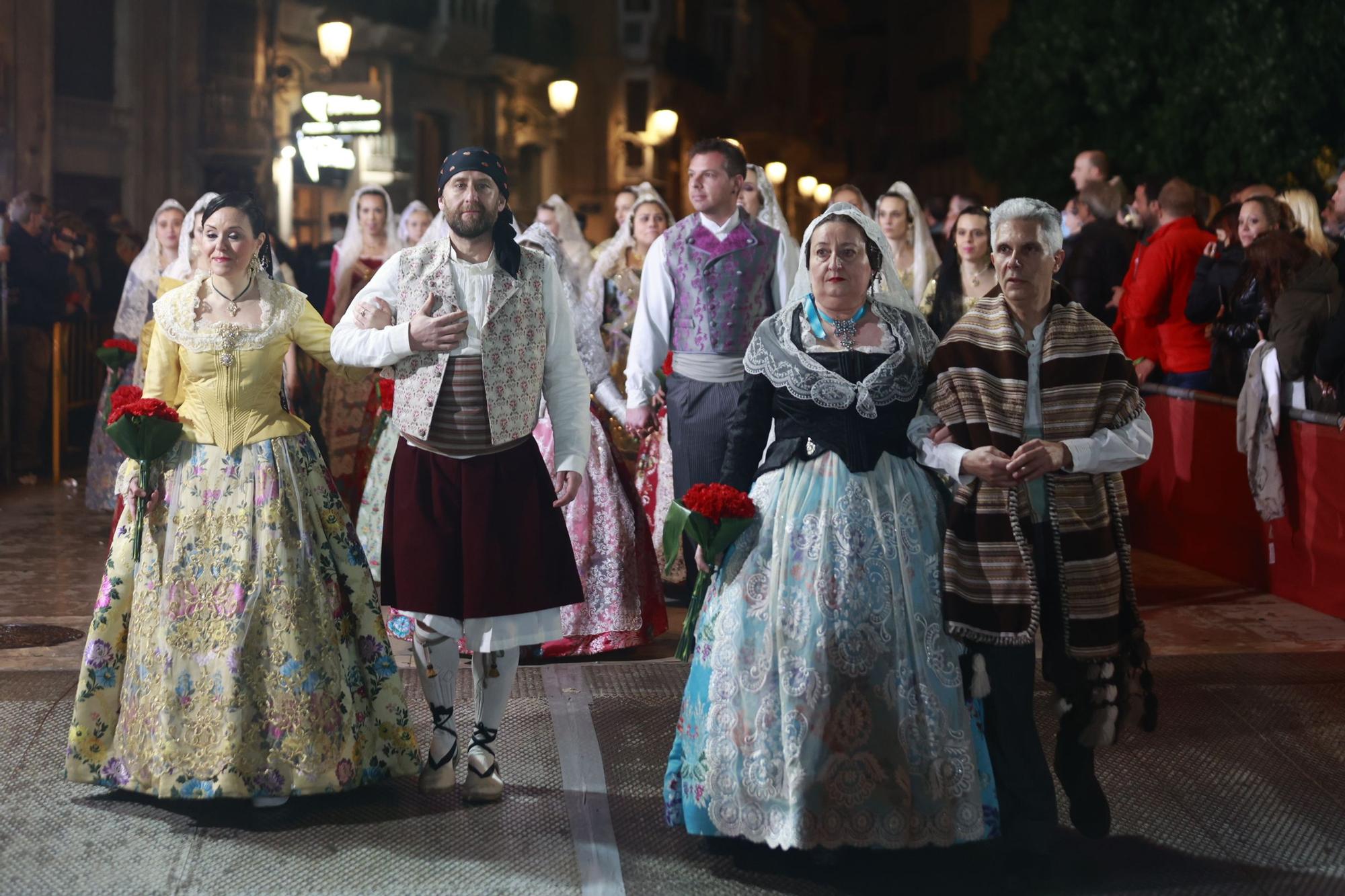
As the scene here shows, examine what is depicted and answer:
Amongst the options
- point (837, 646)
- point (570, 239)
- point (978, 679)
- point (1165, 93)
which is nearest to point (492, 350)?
point (837, 646)

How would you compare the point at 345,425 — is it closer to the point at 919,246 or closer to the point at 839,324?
the point at 919,246

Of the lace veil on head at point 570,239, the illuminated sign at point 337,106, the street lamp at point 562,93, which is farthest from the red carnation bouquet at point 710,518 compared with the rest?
the street lamp at point 562,93

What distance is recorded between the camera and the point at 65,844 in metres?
4.50

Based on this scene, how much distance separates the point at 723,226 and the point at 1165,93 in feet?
43.1

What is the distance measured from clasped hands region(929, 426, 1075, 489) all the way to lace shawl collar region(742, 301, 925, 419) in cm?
31

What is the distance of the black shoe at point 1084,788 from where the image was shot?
4.55 metres

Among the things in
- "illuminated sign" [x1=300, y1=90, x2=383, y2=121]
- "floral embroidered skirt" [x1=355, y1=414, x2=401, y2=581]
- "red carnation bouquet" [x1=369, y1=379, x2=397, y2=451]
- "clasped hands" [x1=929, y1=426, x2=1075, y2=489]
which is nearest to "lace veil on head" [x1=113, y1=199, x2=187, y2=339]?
"red carnation bouquet" [x1=369, y1=379, x2=397, y2=451]

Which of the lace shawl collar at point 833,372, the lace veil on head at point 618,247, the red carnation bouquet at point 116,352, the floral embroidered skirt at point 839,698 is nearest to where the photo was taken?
the floral embroidered skirt at point 839,698

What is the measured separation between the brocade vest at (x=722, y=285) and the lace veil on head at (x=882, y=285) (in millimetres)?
1940

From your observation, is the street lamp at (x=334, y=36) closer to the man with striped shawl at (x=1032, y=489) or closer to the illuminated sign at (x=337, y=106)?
the illuminated sign at (x=337, y=106)

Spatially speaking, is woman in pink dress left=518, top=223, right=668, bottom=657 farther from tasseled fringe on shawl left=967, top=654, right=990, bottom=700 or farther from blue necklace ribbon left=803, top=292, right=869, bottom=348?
tasseled fringe on shawl left=967, top=654, right=990, bottom=700

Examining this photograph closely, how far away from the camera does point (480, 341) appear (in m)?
4.84

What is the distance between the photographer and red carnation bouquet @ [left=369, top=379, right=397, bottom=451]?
23.0ft

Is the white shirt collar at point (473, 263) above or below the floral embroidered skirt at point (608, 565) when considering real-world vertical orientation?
above
